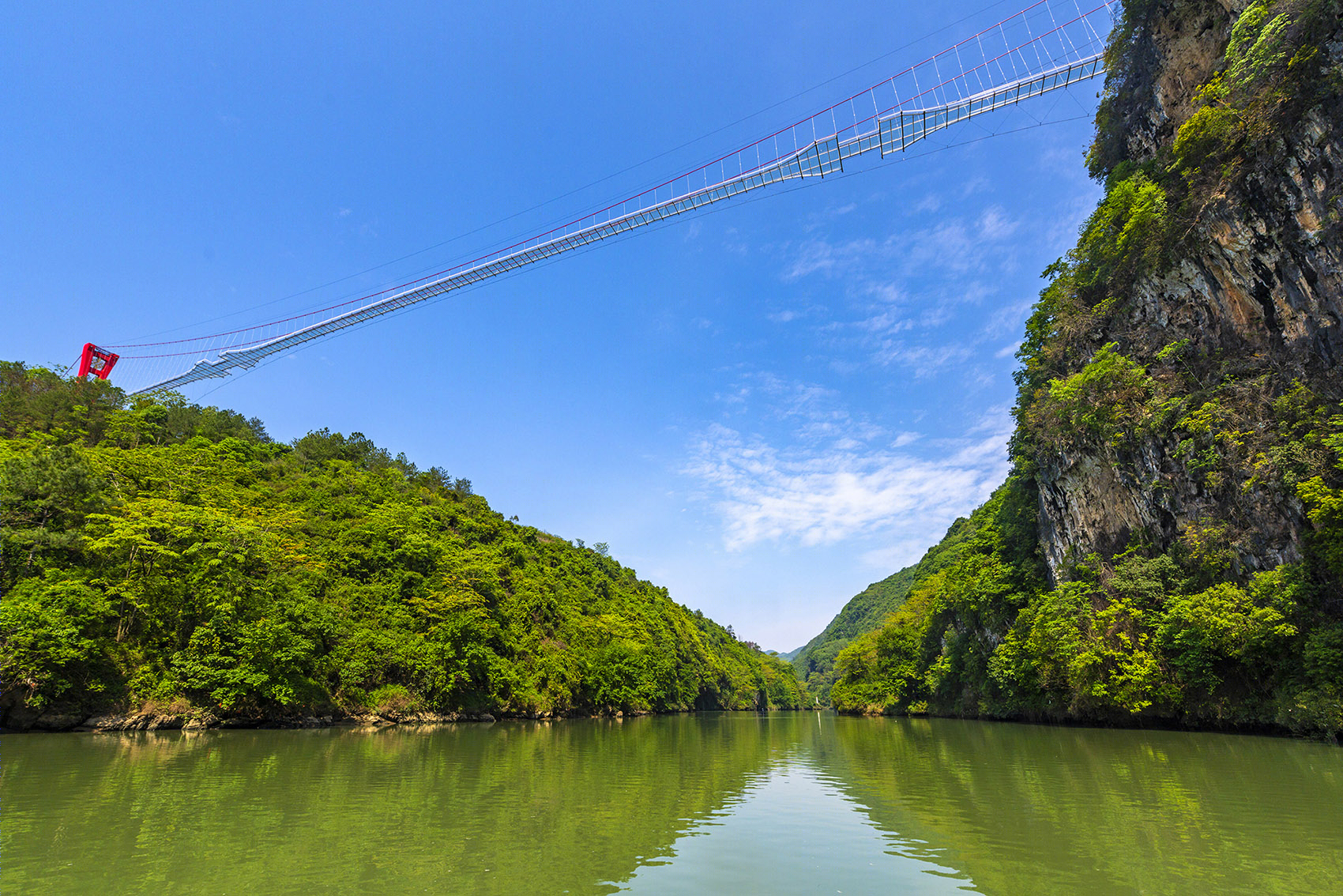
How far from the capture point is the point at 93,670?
1032 inches

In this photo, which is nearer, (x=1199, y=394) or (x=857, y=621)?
(x=1199, y=394)

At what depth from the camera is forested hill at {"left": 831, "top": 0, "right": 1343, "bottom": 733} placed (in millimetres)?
20500

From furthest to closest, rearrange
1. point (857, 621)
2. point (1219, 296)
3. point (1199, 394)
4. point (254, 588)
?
point (857, 621), point (254, 588), point (1219, 296), point (1199, 394)

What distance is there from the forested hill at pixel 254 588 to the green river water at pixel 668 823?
940cm

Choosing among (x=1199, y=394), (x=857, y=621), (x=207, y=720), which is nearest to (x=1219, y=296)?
(x=1199, y=394)

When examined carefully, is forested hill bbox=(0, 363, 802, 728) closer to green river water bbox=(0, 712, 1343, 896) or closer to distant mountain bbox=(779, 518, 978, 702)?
green river water bbox=(0, 712, 1343, 896)

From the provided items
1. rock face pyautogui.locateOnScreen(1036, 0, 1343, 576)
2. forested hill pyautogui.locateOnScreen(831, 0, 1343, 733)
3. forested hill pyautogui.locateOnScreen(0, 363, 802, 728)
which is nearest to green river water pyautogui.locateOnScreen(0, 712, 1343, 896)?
forested hill pyautogui.locateOnScreen(831, 0, 1343, 733)

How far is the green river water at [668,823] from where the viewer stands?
6.96 metres

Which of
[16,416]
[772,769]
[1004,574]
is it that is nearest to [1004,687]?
[1004,574]

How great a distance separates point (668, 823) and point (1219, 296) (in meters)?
30.2

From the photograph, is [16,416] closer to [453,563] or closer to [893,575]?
[453,563]

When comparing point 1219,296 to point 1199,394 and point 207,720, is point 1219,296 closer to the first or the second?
point 1199,394

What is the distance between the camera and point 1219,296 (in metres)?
25.0

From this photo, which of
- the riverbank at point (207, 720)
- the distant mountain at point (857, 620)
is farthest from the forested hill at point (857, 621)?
the riverbank at point (207, 720)
